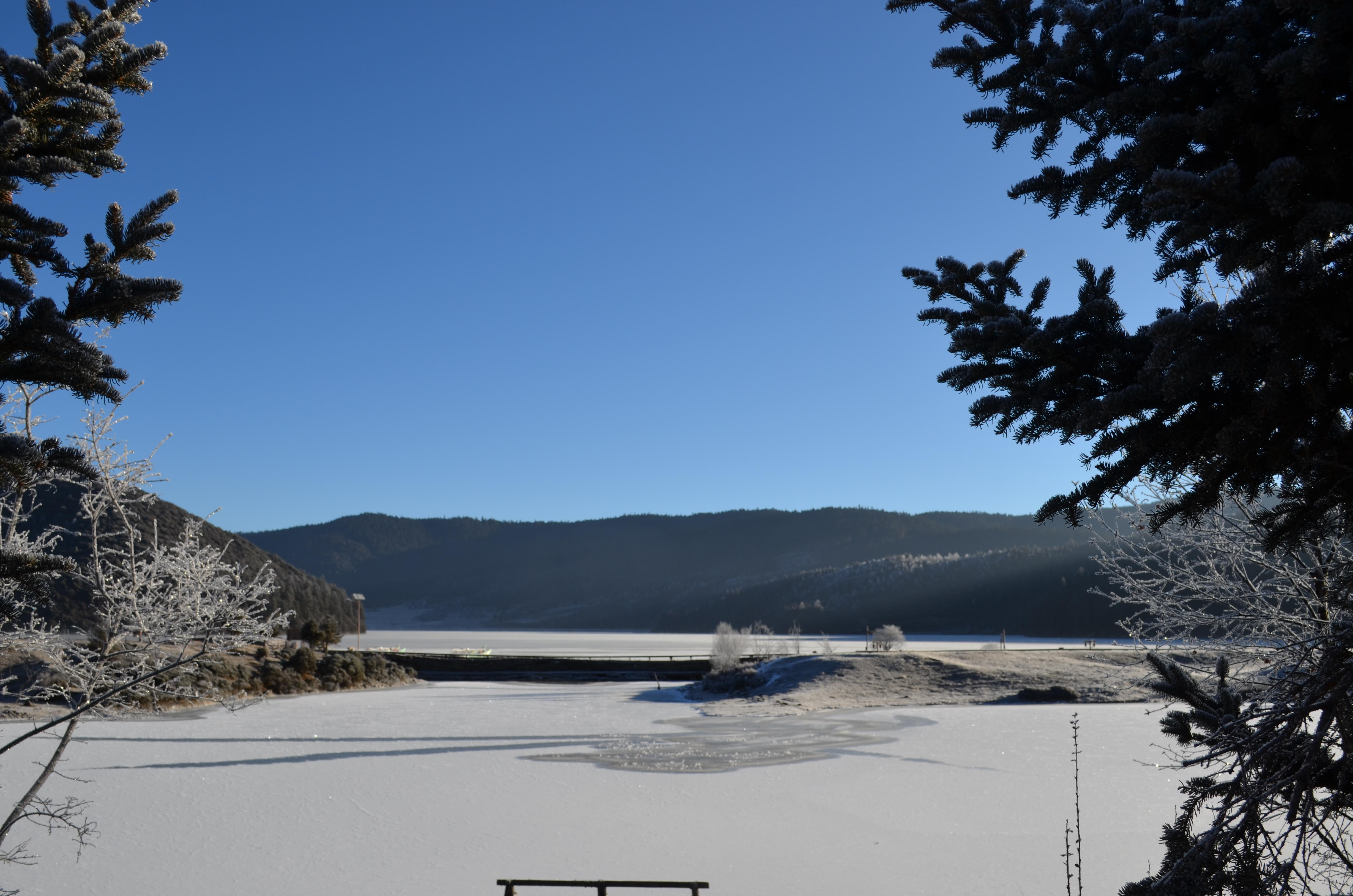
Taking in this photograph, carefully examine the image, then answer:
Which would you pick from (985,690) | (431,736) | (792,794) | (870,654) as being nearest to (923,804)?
(792,794)

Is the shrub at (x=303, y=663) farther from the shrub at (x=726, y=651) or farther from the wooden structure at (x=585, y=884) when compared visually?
the wooden structure at (x=585, y=884)

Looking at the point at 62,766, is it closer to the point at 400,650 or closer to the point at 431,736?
the point at 431,736

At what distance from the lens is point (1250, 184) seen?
3.56m

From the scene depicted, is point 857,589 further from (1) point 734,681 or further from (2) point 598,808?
(2) point 598,808

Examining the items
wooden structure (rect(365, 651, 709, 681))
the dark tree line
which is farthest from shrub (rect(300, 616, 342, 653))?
the dark tree line

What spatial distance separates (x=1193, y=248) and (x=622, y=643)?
81.2m

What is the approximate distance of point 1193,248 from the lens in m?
3.97

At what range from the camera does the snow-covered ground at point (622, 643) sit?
175 ft

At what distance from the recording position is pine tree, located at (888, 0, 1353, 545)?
2.99 m

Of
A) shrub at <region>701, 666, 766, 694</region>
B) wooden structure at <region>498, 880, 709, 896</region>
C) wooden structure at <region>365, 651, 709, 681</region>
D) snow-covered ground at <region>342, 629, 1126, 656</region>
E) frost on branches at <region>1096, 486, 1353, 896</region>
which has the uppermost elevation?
frost on branches at <region>1096, 486, 1353, 896</region>

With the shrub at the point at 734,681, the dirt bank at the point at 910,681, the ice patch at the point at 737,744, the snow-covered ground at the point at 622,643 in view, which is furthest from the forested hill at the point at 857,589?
the ice patch at the point at 737,744

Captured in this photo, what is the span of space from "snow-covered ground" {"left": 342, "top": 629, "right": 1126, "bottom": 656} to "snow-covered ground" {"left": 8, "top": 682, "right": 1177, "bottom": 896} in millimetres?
25906

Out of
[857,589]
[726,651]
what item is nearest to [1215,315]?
[726,651]

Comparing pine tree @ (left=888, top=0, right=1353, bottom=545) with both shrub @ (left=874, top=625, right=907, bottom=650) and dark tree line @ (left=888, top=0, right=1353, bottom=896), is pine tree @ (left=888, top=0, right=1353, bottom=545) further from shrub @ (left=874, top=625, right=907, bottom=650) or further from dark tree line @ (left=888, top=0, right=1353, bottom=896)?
shrub @ (left=874, top=625, right=907, bottom=650)
